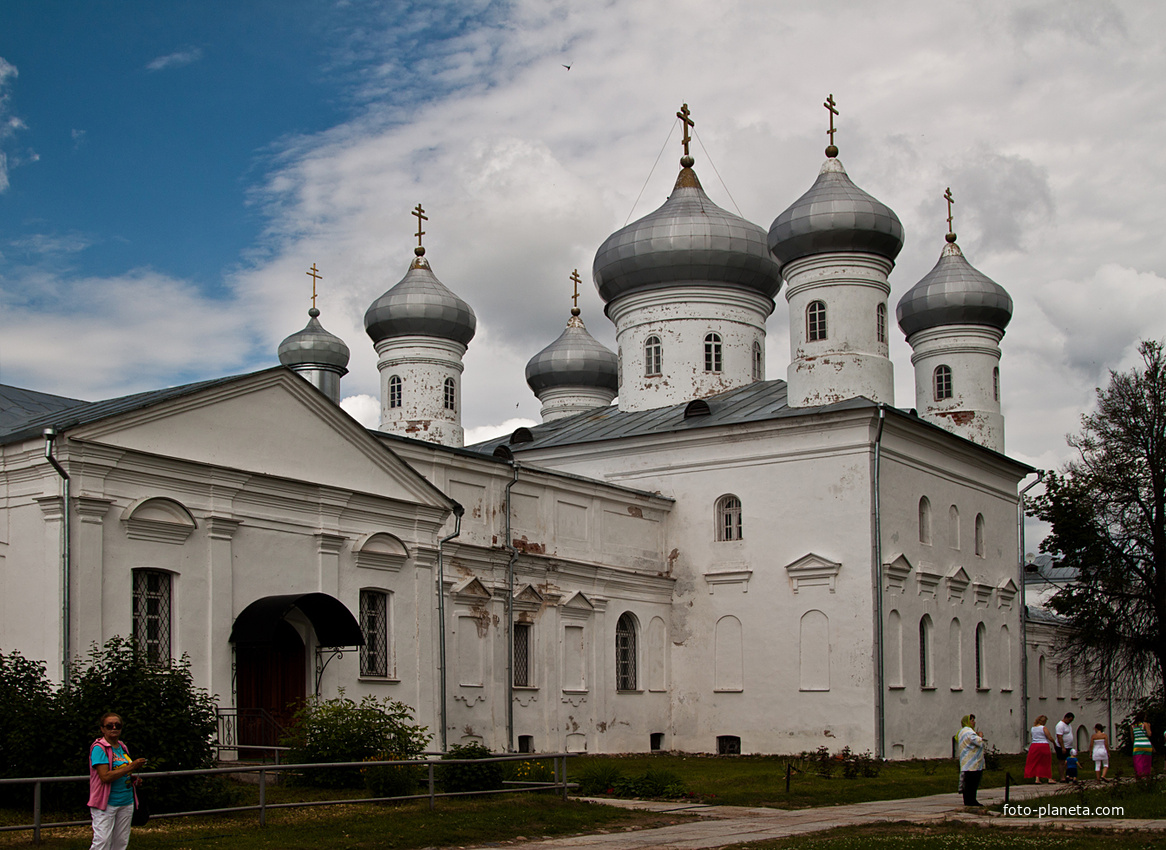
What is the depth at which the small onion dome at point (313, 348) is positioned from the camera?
38.0 metres

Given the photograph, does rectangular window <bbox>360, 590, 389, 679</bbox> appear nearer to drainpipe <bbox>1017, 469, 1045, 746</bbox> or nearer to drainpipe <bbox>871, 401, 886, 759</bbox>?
drainpipe <bbox>871, 401, 886, 759</bbox>

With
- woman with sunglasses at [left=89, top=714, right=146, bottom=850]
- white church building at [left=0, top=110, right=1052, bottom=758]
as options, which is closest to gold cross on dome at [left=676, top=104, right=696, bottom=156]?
white church building at [left=0, top=110, right=1052, bottom=758]

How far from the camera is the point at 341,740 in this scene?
1532 cm

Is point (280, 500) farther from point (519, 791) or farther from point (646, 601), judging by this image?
point (646, 601)

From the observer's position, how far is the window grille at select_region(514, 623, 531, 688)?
24.2 metres

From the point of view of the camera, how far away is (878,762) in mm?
23406

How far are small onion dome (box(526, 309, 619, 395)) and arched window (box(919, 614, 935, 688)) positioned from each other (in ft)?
48.0

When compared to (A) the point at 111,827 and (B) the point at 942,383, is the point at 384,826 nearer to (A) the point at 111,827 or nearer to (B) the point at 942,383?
(A) the point at 111,827

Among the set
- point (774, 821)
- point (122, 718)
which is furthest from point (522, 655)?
point (122, 718)

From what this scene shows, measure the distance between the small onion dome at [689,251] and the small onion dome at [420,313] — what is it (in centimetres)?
475

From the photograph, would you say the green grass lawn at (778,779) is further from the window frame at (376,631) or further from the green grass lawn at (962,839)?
the green grass lawn at (962,839)

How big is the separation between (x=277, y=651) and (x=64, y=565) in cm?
383

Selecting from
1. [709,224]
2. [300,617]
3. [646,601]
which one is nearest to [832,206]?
[709,224]

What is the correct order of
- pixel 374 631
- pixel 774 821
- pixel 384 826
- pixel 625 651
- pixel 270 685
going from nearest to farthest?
pixel 384 826, pixel 774 821, pixel 270 685, pixel 374 631, pixel 625 651
